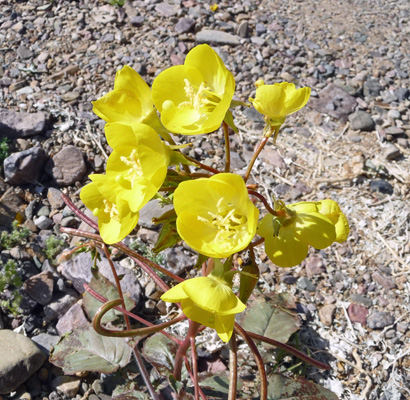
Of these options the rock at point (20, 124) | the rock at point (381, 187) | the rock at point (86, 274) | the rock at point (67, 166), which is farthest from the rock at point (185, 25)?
the rock at point (86, 274)

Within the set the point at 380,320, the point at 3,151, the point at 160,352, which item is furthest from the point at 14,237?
the point at 380,320

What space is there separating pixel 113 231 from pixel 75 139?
Result: 6.60 feet

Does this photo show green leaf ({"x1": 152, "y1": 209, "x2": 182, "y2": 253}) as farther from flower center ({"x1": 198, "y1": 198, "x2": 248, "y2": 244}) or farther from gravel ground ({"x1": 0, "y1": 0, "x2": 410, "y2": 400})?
A: gravel ground ({"x1": 0, "y1": 0, "x2": 410, "y2": 400})

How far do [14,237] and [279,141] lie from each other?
2013 millimetres

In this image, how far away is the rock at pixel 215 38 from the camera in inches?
169

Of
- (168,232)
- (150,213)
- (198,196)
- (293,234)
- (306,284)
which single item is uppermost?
(198,196)

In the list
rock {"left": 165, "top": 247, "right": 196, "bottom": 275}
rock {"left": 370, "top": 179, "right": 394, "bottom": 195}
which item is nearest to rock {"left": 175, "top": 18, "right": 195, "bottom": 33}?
rock {"left": 370, "top": 179, "right": 394, "bottom": 195}

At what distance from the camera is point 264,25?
4586 millimetres

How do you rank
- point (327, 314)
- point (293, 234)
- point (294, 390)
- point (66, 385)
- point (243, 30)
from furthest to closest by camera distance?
point (243, 30) → point (327, 314) → point (66, 385) → point (294, 390) → point (293, 234)

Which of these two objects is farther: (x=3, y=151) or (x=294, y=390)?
(x=3, y=151)

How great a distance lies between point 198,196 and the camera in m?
1.45

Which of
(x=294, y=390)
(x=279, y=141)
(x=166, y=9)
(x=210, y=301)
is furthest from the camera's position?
(x=166, y=9)

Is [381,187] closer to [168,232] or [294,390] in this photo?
[294,390]

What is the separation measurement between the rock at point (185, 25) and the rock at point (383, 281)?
2737 mm
